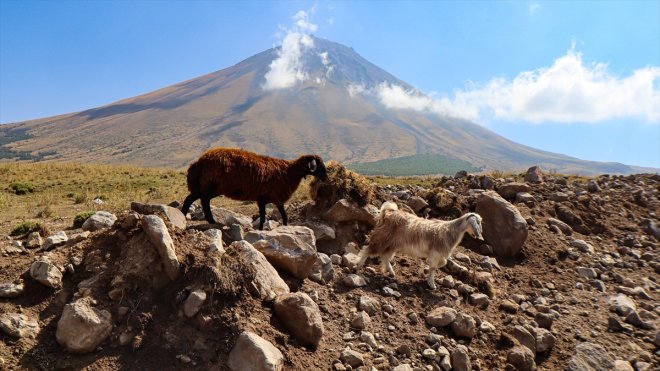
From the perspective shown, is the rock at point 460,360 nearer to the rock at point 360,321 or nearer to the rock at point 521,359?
the rock at point 521,359

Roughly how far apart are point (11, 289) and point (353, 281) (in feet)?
14.5

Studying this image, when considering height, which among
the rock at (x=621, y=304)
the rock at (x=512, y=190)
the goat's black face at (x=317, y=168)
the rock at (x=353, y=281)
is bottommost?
the rock at (x=621, y=304)

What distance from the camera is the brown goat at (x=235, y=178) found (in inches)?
290

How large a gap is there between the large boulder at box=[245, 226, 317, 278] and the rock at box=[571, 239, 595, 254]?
23.8 feet

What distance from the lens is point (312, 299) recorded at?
5.51 metres

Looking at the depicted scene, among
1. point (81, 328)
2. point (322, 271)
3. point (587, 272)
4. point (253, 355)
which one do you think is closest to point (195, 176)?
point (322, 271)

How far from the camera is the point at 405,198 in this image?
1056cm

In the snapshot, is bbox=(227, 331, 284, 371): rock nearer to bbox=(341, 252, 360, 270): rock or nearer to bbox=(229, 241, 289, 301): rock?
bbox=(229, 241, 289, 301): rock

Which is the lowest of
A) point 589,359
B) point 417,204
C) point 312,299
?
point 589,359

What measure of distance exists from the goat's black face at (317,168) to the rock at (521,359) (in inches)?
196

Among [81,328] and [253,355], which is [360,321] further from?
[81,328]

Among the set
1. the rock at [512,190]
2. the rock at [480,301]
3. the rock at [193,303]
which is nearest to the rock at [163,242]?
the rock at [193,303]

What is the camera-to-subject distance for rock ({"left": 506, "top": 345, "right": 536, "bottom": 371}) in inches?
207

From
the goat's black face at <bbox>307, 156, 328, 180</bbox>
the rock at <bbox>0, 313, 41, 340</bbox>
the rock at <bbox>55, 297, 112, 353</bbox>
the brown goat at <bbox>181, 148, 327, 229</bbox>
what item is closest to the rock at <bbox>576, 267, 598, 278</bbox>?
the goat's black face at <bbox>307, 156, 328, 180</bbox>
